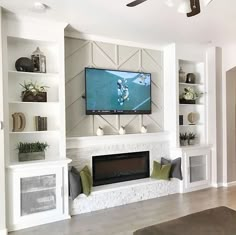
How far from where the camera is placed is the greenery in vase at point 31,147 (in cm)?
350

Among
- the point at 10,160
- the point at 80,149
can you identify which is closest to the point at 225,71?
the point at 80,149

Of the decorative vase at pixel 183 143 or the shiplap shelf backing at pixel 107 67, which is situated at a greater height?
the shiplap shelf backing at pixel 107 67

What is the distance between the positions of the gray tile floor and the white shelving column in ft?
0.84

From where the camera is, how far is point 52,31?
353 centimetres

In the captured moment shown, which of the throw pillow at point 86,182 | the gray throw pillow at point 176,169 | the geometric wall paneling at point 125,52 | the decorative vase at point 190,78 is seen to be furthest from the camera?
the decorative vase at point 190,78

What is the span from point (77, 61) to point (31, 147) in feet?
4.98

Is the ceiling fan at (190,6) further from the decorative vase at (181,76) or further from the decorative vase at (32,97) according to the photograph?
the decorative vase at (181,76)

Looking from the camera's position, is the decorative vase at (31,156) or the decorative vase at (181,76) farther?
the decorative vase at (181,76)

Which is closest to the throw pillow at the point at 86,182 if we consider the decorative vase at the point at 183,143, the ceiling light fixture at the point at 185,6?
the decorative vase at the point at 183,143

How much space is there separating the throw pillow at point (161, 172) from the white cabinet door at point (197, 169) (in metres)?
0.43

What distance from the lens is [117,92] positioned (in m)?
4.31

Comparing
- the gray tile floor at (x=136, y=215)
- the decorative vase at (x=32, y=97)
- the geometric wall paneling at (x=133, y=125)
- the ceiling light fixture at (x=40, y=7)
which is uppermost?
the ceiling light fixture at (x=40, y=7)

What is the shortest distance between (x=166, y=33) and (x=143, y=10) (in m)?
1.05

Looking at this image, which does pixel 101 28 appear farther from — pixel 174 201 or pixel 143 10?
pixel 174 201
